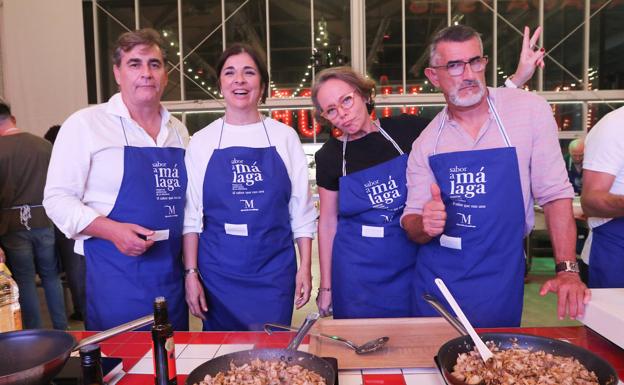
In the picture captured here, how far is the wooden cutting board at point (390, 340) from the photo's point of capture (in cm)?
113

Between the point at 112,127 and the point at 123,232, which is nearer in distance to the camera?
the point at 123,232

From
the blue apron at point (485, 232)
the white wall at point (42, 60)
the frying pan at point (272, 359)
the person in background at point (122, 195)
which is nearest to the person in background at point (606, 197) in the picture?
the blue apron at point (485, 232)

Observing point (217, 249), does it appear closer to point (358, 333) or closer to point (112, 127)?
point (112, 127)

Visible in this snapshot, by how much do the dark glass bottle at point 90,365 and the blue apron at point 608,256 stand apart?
1.81m

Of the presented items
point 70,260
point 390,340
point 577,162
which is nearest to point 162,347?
point 390,340

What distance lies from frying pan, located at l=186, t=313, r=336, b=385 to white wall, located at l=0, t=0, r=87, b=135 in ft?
19.5

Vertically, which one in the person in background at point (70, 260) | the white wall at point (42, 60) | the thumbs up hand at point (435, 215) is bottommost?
the person in background at point (70, 260)

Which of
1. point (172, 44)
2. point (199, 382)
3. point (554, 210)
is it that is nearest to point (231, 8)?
point (172, 44)

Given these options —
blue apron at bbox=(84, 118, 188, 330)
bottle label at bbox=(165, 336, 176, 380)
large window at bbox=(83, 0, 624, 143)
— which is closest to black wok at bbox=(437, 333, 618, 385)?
bottle label at bbox=(165, 336, 176, 380)

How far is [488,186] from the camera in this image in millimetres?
1537

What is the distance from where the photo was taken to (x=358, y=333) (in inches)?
50.8

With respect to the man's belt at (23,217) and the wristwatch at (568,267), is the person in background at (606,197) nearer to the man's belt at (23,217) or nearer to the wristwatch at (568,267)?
the wristwatch at (568,267)

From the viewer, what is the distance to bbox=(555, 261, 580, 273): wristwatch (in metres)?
1.40

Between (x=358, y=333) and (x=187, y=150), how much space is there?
103 centimetres
